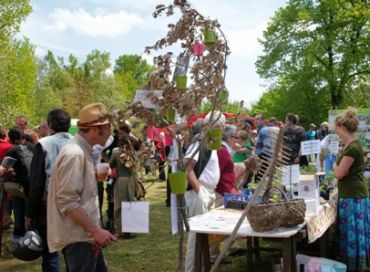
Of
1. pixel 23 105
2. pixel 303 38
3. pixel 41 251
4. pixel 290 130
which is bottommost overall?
pixel 41 251

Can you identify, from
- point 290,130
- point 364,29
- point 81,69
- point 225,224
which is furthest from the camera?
point 81,69

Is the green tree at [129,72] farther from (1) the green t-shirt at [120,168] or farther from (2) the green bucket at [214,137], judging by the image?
(2) the green bucket at [214,137]

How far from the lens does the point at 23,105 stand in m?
32.1

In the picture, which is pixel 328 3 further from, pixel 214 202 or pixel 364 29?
pixel 214 202

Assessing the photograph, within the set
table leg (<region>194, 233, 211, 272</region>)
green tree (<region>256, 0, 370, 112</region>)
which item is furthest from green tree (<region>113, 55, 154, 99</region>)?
table leg (<region>194, 233, 211, 272</region>)

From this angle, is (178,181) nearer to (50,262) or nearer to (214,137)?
(214,137)

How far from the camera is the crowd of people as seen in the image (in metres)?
2.66

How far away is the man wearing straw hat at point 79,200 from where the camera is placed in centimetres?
266

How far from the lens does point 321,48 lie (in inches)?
1045

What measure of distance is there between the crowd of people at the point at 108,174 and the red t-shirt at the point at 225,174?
0.03ft

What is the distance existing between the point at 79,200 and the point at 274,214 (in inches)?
56.1

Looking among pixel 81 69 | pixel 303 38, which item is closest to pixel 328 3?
pixel 303 38

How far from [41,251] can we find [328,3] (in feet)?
83.2

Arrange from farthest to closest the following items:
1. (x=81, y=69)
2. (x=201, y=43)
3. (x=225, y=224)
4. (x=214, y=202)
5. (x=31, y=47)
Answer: (x=81, y=69)
(x=31, y=47)
(x=214, y=202)
(x=225, y=224)
(x=201, y=43)
